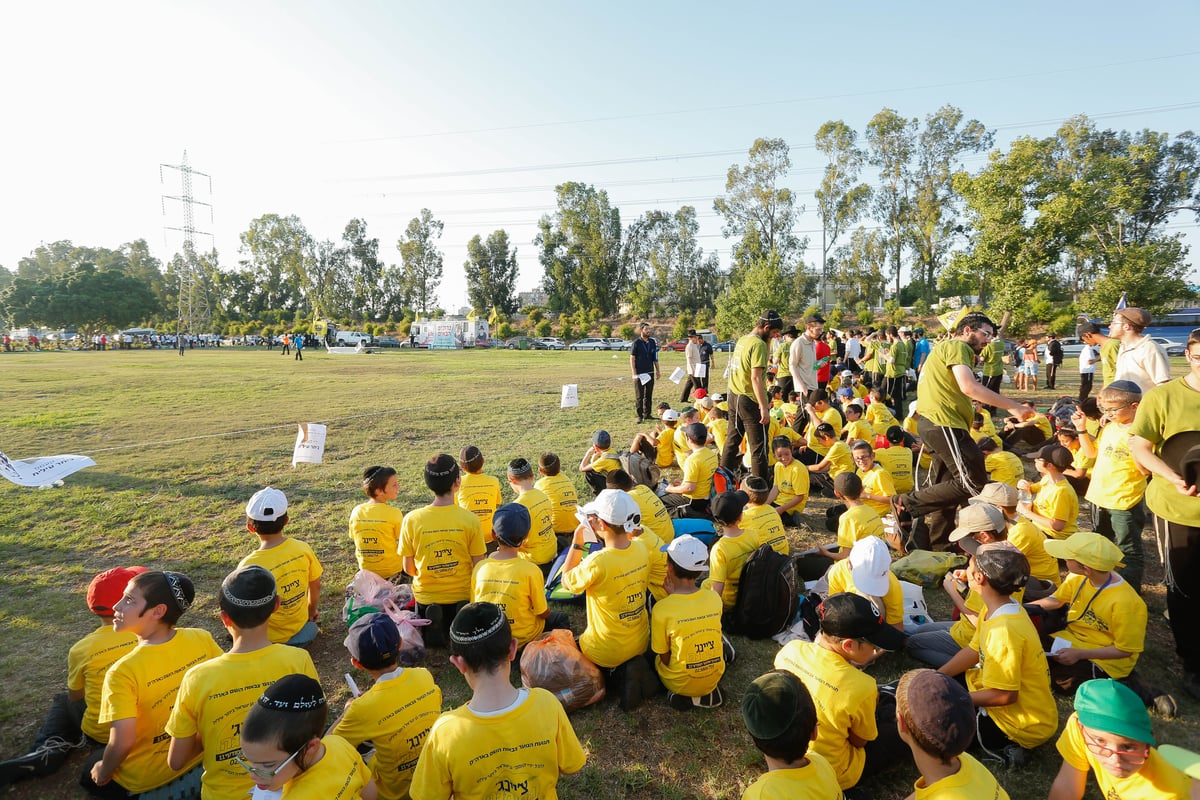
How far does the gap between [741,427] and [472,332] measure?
5495 centimetres

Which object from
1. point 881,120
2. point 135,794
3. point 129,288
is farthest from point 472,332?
point 135,794

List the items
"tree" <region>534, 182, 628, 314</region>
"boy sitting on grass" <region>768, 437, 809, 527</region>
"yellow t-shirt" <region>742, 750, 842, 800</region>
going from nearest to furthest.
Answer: "yellow t-shirt" <region>742, 750, 842, 800</region> → "boy sitting on grass" <region>768, 437, 809, 527</region> → "tree" <region>534, 182, 628, 314</region>

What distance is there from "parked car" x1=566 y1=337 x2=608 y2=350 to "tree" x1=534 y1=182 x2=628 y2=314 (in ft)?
35.3

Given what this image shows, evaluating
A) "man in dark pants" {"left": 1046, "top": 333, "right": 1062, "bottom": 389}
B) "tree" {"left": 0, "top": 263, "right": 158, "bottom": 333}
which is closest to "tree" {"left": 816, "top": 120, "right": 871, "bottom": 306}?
"man in dark pants" {"left": 1046, "top": 333, "right": 1062, "bottom": 389}

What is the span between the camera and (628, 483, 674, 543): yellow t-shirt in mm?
4953

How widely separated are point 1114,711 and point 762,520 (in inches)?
110

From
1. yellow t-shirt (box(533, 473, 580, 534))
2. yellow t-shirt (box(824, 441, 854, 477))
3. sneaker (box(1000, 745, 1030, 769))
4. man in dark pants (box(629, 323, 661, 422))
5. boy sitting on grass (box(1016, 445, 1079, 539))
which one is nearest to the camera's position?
sneaker (box(1000, 745, 1030, 769))

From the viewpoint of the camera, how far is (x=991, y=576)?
2871 mm

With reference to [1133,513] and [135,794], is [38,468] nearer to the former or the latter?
[135,794]

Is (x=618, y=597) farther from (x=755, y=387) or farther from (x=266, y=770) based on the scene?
(x=755, y=387)

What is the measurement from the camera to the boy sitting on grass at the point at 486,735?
2.08 meters

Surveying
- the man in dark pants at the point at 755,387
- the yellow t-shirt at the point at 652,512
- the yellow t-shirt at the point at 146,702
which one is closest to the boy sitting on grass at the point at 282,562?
the yellow t-shirt at the point at 146,702

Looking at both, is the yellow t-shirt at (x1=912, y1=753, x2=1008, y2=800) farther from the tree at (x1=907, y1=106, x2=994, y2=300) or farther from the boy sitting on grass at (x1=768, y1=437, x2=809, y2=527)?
the tree at (x1=907, y1=106, x2=994, y2=300)

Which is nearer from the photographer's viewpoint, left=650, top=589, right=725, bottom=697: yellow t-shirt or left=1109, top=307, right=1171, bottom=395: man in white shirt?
left=650, top=589, right=725, bottom=697: yellow t-shirt
